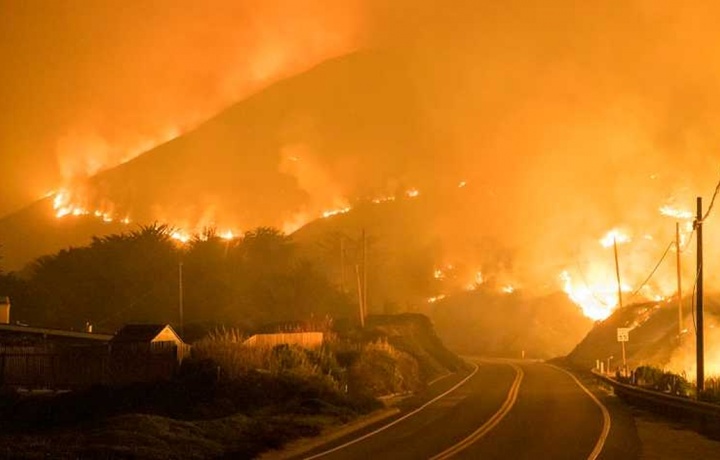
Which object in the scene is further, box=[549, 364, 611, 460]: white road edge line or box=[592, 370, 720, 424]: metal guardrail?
box=[592, 370, 720, 424]: metal guardrail

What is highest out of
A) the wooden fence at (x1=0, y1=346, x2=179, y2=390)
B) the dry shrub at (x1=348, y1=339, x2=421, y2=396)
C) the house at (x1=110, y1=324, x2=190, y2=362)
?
the house at (x1=110, y1=324, x2=190, y2=362)

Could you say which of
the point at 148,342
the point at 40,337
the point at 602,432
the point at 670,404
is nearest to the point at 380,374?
the point at 148,342

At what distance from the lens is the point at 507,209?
13775 centimetres

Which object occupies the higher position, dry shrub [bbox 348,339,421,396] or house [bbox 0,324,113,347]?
house [bbox 0,324,113,347]

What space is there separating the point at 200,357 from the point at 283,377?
3926mm

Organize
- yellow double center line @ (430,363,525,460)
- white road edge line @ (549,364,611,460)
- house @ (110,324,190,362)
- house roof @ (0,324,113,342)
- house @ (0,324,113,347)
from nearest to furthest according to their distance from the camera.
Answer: white road edge line @ (549,364,611,460) < yellow double center line @ (430,363,525,460) < house @ (110,324,190,362) < house @ (0,324,113,347) < house roof @ (0,324,113,342)

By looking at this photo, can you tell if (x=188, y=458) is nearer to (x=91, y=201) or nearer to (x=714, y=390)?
(x=714, y=390)

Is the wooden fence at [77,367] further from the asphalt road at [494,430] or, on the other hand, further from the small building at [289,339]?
the asphalt road at [494,430]

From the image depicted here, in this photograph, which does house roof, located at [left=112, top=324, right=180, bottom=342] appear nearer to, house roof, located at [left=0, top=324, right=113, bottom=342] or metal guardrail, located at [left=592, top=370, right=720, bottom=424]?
house roof, located at [left=0, top=324, right=113, bottom=342]

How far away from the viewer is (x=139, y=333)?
128 ft

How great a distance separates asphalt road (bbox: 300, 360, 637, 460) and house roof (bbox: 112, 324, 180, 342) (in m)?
12.9

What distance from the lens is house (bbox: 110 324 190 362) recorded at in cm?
3353

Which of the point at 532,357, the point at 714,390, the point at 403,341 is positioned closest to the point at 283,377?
the point at 714,390

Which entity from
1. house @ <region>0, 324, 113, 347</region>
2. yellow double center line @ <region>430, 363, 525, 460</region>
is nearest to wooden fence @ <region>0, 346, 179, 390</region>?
house @ <region>0, 324, 113, 347</region>
